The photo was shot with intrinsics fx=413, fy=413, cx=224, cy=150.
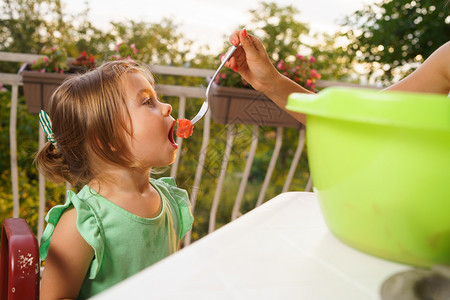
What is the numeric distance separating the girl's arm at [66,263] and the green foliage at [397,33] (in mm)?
2784

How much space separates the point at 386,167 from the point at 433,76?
105 centimetres

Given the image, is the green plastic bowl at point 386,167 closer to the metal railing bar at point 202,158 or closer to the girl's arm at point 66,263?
the girl's arm at point 66,263

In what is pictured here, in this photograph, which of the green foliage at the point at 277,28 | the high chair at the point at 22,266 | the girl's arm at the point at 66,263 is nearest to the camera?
the high chair at the point at 22,266

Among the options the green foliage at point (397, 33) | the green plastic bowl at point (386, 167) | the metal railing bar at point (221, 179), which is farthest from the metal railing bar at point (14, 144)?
the green foliage at point (397, 33)

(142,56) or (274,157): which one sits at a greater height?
(142,56)

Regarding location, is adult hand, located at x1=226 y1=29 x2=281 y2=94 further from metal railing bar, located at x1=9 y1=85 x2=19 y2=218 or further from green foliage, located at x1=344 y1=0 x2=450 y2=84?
green foliage, located at x1=344 y1=0 x2=450 y2=84

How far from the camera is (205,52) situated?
3.17 m

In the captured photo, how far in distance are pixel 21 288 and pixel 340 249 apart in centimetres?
57

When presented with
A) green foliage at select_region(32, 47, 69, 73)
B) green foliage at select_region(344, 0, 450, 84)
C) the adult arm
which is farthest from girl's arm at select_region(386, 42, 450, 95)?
green foliage at select_region(344, 0, 450, 84)

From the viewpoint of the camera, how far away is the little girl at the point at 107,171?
3.34ft

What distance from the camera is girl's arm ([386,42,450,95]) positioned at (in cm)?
127

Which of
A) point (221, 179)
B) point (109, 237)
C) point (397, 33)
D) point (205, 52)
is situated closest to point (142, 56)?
point (205, 52)

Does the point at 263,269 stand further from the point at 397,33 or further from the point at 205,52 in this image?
the point at 397,33

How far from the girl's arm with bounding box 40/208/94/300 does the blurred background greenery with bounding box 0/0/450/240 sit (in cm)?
164
